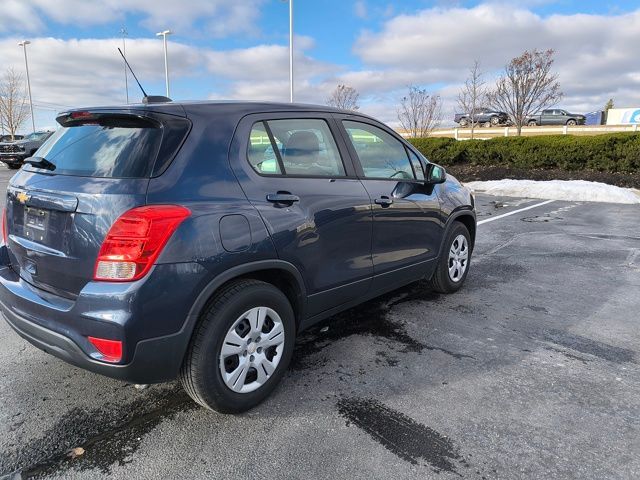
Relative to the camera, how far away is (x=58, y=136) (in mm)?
3098

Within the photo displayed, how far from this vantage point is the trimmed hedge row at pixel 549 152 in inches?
577

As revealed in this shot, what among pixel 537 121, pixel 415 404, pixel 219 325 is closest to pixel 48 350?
pixel 219 325

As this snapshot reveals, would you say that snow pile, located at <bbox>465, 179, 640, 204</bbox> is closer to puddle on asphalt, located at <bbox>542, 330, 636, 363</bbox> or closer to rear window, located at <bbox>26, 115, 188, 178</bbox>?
puddle on asphalt, located at <bbox>542, 330, 636, 363</bbox>

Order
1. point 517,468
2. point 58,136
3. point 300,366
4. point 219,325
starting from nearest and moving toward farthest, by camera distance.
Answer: point 517,468 → point 219,325 → point 58,136 → point 300,366

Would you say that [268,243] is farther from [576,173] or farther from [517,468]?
[576,173]

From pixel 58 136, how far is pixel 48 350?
1.36m

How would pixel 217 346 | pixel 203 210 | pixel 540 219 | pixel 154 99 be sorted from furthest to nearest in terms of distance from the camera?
pixel 540 219 < pixel 154 99 < pixel 217 346 < pixel 203 210

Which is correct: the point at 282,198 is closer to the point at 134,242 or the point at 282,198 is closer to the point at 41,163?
the point at 134,242

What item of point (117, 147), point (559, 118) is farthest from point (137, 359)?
point (559, 118)

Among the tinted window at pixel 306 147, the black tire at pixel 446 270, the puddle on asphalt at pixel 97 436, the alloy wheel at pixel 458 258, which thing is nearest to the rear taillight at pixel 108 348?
the puddle on asphalt at pixel 97 436

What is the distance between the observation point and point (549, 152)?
16.1 m

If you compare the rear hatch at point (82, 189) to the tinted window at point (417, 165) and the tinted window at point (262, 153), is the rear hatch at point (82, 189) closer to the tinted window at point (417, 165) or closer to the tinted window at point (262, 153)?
the tinted window at point (262, 153)

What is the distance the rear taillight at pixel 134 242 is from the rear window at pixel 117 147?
237mm

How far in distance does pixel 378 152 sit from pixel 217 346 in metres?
2.12
